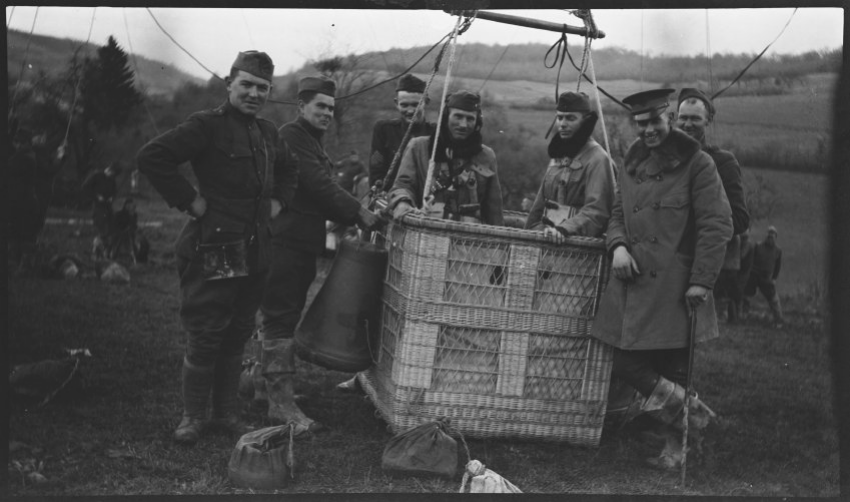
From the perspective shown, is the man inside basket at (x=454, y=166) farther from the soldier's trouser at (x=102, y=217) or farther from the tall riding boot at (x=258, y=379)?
the soldier's trouser at (x=102, y=217)

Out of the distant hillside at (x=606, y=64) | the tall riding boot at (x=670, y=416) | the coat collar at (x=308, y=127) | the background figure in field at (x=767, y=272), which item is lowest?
the tall riding boot at (x=670, y=416)

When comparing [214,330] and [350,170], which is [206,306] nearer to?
[214,330]

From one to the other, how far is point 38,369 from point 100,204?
18.6ft

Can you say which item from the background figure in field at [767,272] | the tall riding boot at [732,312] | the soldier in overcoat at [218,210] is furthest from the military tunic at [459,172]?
the tall riding boot at [732,312]

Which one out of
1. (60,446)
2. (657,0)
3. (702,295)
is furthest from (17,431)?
(657,0)

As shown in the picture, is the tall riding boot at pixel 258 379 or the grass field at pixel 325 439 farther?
the tall riding boot at pixel 258 379

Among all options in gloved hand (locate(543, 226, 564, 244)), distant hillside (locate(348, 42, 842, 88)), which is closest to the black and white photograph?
gloved hand (locate(543, 226, 564, 244))

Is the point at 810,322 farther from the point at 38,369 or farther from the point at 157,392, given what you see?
the point at 38,369

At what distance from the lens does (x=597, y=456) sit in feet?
15.7

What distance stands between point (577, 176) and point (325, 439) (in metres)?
2.29

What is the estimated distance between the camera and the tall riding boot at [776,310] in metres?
9.23

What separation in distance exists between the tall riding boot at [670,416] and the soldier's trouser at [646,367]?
6 cm

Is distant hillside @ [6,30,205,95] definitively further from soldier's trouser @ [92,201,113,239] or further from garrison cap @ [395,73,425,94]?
garrison cap @ [395,73,425,94]

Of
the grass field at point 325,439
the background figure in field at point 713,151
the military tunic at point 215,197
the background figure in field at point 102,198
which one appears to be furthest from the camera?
the background figure in field at point 102,198
